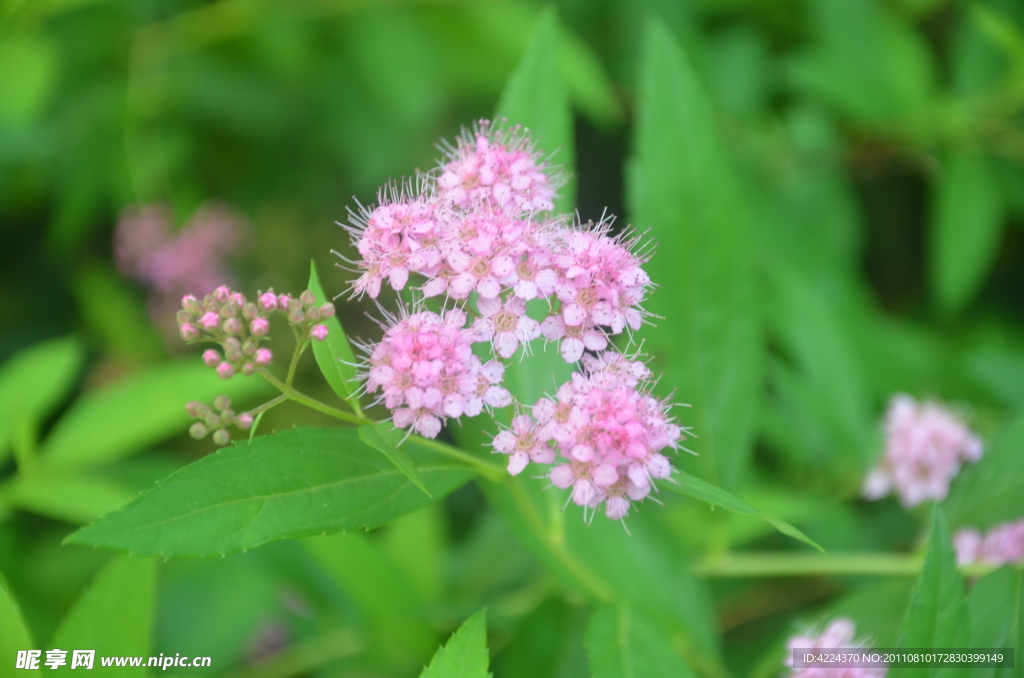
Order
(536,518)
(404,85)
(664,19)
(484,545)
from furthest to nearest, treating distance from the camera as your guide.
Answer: (664,19)
(404,85)
(484,545)
(536,518)

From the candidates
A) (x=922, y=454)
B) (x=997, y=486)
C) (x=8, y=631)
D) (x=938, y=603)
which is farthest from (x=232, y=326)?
(x=922, y=454)

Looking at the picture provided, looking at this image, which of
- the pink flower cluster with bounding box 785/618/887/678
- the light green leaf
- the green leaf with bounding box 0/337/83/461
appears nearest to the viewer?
the pink flower cluster with bounding box 785/618/887/678

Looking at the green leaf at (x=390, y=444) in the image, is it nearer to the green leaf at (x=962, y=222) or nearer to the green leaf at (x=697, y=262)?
the green leaf at (x=697, y=262)

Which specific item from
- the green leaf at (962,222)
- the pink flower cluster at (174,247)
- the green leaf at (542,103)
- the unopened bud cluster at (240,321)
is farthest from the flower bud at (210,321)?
the green leaf at (962,222)

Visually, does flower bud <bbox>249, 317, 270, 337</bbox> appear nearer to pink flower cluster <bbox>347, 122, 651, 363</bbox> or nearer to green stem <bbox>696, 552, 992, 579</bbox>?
pink flower cluster <bbox>347, 122, 651, 363</bbox>

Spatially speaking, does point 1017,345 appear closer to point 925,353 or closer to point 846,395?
point 925,353

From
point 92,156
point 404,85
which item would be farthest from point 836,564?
point 92,156

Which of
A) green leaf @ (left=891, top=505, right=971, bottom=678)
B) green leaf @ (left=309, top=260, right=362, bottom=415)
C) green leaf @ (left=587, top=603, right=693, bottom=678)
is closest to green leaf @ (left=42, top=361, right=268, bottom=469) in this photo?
green leaf @ (left=309, top=260, right=362, bottom=415)
